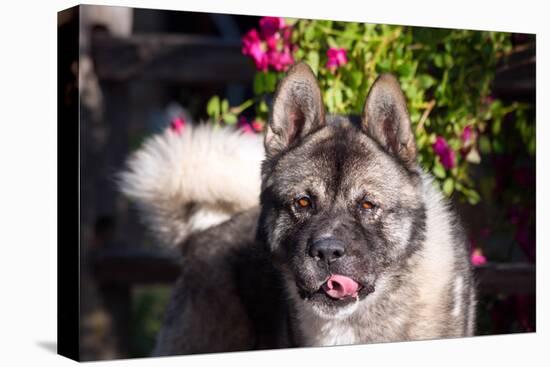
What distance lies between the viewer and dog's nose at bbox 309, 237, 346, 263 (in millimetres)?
3061

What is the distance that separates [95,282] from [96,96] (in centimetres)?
115

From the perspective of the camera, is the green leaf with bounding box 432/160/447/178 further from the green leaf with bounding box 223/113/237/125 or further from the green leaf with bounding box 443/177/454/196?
the green leaf with bounding box 223/113/237/125

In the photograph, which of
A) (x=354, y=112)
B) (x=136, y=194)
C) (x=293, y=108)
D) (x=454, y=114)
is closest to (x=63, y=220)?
(x=136, y=194)

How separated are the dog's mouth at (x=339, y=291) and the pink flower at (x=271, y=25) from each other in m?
1.19

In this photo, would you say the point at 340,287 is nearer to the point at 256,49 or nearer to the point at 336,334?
the point at 336,334

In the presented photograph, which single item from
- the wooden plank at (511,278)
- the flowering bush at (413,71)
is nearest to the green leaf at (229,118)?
the flowering bush at (413,71)

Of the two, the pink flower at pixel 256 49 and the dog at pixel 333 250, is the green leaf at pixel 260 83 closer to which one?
the pink flower at pixel 256 49

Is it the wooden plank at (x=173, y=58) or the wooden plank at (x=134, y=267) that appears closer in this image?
the wooden plank at (x=173, y=58)

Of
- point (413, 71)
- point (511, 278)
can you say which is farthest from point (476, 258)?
point (413, 71)

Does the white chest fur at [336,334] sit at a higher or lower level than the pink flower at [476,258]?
lower

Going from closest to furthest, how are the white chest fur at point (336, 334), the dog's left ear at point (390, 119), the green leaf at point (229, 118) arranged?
1. the dog's left ear at point (390, 119)
2. the white chest fur at point (336, 334)
3. the green leaf at point (229, 118)

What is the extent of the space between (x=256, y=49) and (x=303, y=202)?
0.89 metres

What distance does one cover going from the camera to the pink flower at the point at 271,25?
3.78 m

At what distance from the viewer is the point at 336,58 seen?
12.4ft
